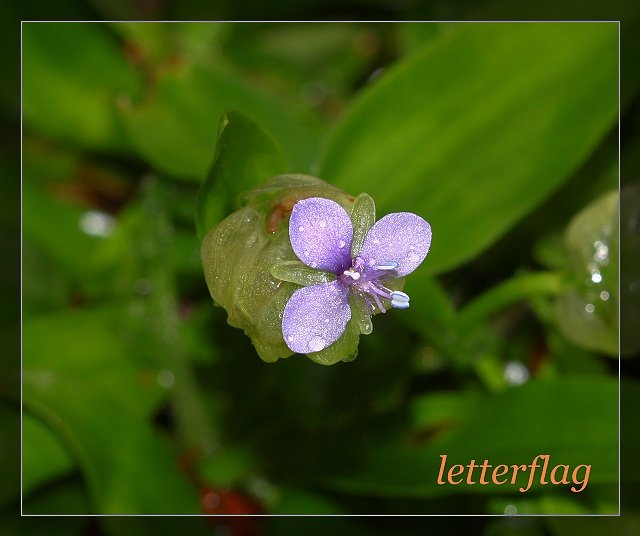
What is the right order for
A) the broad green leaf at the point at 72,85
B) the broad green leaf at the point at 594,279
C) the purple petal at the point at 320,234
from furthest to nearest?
the broad green leaf at the point at 72,85
the broad green leaf at the point at 594,279
the purple petal at the point at 320,234

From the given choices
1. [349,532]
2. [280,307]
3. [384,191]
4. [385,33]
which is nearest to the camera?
[280,307]

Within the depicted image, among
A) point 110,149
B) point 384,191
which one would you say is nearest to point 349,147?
point 384,191

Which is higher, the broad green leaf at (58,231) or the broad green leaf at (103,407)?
the broad green leaf at (58,231)

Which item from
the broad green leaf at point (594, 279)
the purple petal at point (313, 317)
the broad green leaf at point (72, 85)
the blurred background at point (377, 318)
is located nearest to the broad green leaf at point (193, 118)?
the blurred background at point (377, 318)

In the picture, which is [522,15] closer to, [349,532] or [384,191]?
[384,191]

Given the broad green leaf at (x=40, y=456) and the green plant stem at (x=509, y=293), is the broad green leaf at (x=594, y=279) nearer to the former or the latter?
the green plant stem at (x=509, y=293)
